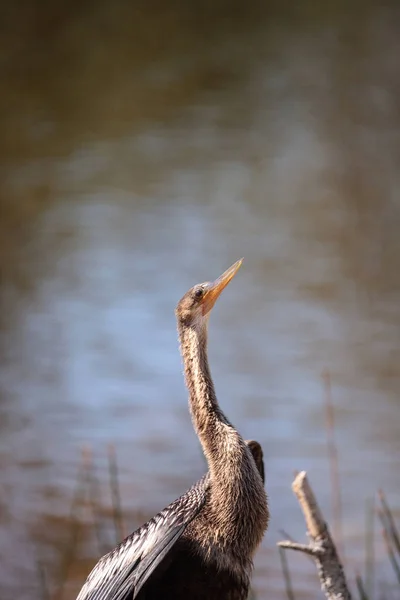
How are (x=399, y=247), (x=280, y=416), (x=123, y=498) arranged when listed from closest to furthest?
(x=123, y=498) → (x=280, y=416) → (x=399, y=247)

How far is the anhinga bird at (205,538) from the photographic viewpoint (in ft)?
7.68

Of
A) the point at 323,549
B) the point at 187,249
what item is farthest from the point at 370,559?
the point at 187,249

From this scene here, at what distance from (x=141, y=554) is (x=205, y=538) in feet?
0.44

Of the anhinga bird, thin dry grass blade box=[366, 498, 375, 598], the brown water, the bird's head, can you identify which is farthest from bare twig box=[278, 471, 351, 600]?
the brown water

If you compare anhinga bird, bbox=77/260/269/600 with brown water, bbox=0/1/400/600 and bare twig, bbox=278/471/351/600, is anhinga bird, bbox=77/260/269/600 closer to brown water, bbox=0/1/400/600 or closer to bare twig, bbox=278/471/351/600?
bare twig, bbox=278/471/351/600

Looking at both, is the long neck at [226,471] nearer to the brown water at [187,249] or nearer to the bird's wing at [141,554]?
the bird's wing at [141,554]

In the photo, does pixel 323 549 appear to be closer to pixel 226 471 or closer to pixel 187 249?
pixel 226 471

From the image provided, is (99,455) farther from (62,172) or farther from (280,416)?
(62,172)

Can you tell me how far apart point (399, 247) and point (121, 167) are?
8.95 feet

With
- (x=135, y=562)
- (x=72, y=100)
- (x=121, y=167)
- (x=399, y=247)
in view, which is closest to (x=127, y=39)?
(x=72, y=100)

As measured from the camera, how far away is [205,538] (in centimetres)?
238

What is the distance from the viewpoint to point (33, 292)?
7.91m

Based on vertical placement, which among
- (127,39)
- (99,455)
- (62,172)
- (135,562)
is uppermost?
(127,39)

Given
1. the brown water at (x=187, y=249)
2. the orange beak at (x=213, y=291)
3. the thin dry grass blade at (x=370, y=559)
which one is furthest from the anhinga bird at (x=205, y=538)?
the brown water at (x=187, y=249)
